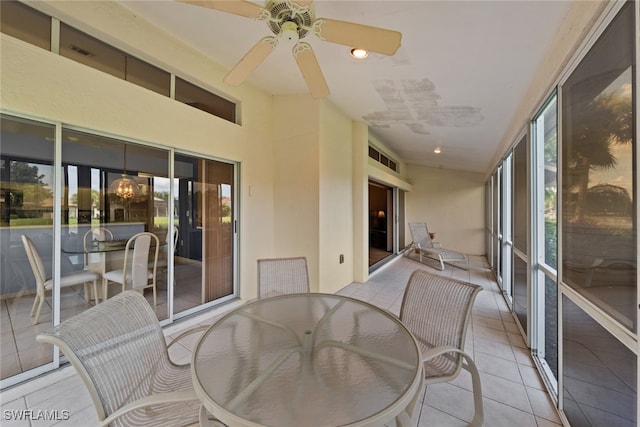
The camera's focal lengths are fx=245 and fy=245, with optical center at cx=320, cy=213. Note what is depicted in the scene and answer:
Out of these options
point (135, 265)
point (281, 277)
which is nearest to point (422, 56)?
point (281, 277)

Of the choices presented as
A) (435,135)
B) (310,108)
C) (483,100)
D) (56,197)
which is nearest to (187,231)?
(56,197)

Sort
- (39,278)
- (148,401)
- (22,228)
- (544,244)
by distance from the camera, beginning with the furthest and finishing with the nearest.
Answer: (544,244)
(39,278)
(22,228)
(148,401)

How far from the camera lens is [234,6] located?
127 centimetres

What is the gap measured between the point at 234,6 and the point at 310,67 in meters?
0.56

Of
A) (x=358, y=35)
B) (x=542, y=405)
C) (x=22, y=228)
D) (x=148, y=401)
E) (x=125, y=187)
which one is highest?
(x=358, y=35)

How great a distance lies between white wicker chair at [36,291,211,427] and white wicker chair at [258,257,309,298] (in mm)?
887

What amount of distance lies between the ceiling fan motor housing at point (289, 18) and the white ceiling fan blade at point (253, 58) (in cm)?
7

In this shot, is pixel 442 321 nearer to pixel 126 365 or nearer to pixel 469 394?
pixel 469 394

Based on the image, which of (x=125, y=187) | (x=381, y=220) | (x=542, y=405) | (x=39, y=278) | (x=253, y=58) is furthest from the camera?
(x=381, y=220)

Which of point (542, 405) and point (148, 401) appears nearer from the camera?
point (148, 401)

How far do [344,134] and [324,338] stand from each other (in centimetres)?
348

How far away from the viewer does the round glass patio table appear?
0.88 meters

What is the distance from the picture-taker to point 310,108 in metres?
3.54

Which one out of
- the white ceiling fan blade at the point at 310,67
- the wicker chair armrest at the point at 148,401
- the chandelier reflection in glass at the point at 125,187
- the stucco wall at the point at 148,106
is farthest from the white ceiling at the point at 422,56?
the wicker chair armrest at the point at 148,401
